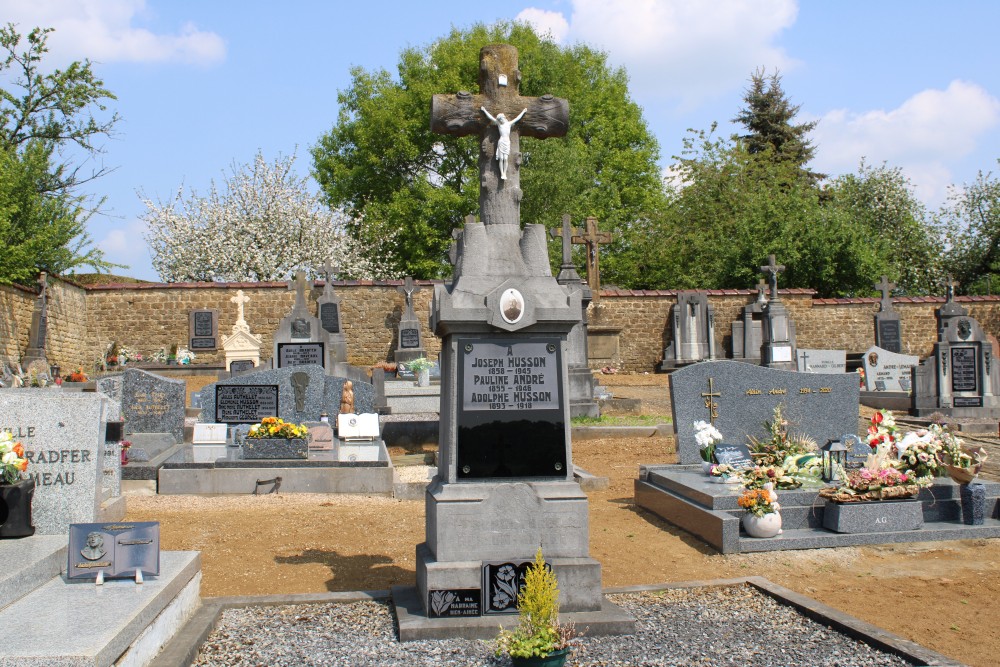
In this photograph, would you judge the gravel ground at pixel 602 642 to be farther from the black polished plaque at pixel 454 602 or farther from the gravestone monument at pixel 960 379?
the gravestone monument at pixel 960 379

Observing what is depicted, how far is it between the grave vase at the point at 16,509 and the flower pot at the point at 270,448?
4614 millimetres

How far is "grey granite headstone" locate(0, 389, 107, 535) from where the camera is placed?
5.39 metres

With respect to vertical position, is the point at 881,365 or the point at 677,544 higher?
the point at 881,365

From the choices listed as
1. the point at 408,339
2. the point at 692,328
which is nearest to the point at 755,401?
the point at 408,339

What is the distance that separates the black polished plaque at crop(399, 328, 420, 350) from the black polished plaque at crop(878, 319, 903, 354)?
14494mm

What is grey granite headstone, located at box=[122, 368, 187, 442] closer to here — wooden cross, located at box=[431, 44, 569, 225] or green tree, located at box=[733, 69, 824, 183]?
wooden cross, located at box=[431, 44, 569, 225]

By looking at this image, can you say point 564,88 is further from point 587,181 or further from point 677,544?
point 677,544

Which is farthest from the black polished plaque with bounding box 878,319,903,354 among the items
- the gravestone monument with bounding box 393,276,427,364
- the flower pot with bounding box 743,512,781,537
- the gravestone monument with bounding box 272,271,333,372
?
the flower pot with bounding box 743,512,781,537

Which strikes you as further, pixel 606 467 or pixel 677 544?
pixel 606 467

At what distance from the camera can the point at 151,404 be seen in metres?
11.1

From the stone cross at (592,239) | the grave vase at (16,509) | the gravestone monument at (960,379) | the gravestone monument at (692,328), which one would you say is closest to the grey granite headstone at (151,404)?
the grave vase at (16,509)

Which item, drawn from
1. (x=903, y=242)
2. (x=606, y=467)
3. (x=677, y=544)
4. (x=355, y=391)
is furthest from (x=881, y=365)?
(x=903, y=242)

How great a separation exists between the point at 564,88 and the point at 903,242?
1596 cm

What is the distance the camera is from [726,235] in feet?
108
